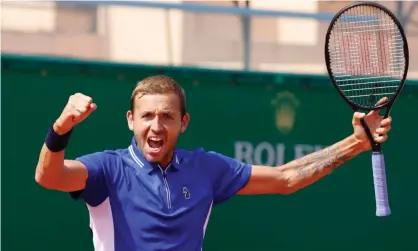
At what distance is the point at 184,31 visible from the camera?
277 inches

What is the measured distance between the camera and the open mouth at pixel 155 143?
3986mm

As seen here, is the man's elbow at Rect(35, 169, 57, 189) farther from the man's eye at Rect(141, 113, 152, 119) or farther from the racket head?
the racket head

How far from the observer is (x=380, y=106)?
4465mm

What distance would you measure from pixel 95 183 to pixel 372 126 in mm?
1191

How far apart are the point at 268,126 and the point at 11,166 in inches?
66.0

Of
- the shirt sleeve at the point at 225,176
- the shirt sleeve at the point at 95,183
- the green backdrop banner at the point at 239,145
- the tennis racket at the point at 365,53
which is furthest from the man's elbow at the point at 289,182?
the green backdrop banner at the point at 239,145

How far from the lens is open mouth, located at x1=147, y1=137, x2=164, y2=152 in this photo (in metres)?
3.99

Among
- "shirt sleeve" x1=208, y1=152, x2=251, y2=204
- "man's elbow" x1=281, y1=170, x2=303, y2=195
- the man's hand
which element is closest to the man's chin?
"shirt sleeve" x1=208, y1=152, x2=251, y2=204

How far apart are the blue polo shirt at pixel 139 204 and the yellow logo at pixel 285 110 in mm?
2858

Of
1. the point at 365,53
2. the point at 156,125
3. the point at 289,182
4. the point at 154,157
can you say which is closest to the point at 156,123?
the point at 156,125

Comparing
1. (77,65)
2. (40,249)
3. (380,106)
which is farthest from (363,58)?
(40,249)

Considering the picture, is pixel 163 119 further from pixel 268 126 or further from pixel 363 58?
pixel 268 126

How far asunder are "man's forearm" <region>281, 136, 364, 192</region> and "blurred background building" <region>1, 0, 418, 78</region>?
2.54 m

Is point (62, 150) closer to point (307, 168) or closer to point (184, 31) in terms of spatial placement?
point (307, 168)
